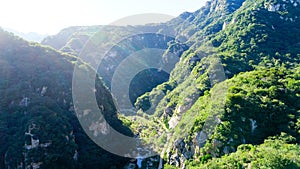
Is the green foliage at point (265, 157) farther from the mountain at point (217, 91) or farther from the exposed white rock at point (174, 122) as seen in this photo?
the exposed white rock at point (174, 122)

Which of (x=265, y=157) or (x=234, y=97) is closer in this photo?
(x=265, y=157)

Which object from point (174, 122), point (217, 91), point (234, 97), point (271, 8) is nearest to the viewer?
point (234, 97)

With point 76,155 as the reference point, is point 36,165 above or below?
above

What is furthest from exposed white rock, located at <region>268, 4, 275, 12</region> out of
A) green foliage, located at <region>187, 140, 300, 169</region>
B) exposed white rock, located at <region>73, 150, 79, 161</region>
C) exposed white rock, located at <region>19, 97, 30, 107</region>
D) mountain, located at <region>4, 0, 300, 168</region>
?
exposed white rock, located at <region>19, 97, 30, 107</region>

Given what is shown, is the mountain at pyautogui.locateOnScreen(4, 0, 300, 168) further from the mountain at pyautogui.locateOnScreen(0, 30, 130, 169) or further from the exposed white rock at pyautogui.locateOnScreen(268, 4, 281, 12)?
the mountain at pyautogui.locateOnScreen(0, 30, 130, 169)

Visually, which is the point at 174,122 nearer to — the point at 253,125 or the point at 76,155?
the point at 76,155

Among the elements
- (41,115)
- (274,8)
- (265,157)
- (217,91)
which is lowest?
(41,115)

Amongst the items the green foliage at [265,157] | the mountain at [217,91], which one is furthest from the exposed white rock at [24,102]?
the green foliage at [265,157]

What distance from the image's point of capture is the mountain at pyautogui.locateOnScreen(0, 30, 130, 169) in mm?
40094

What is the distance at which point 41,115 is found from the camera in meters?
44.0

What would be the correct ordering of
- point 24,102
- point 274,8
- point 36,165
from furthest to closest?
point 274,8 < point 24,102 < point 36,165

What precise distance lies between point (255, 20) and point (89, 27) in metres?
126

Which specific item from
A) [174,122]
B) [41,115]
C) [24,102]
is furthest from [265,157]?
[24,102]

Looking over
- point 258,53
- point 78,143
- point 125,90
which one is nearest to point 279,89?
point 258,53
